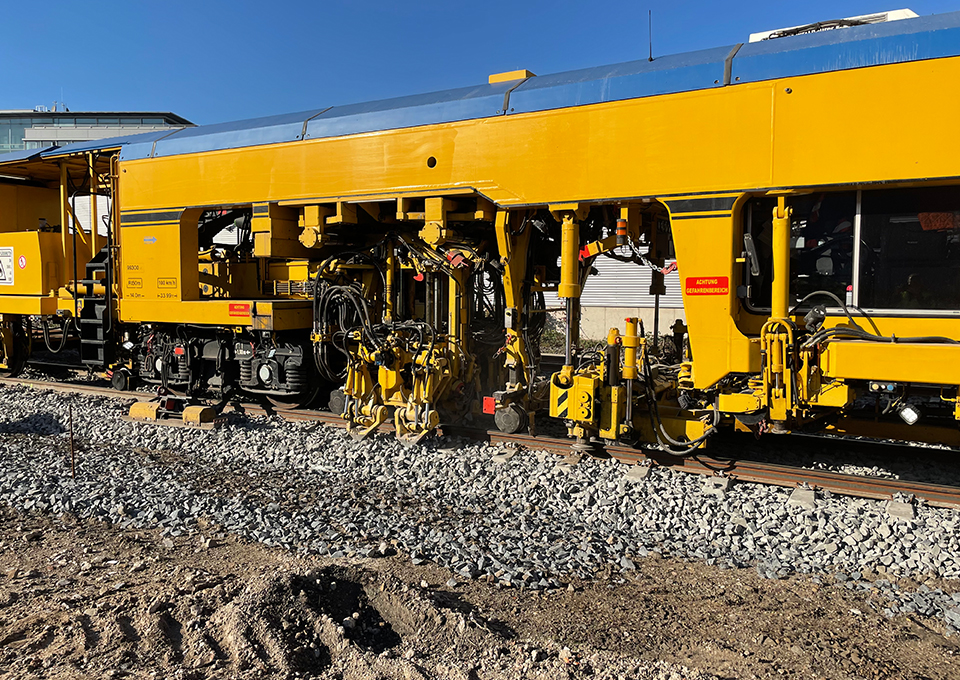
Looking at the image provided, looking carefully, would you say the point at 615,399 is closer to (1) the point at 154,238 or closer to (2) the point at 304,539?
(2) the point at 304,539

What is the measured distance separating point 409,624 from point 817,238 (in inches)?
164

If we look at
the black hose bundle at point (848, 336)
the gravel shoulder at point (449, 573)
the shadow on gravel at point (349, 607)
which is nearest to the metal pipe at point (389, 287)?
the gravel shoulder at point (449, 573)

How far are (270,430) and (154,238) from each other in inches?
119

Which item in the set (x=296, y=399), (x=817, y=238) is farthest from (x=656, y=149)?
(x=296, y=399)

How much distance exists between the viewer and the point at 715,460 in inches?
250

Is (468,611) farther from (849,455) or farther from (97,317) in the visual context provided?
(97,317)

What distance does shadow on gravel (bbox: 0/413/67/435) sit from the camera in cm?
846

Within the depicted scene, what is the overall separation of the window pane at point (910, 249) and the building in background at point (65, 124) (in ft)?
136

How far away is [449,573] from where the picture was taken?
4430 mm

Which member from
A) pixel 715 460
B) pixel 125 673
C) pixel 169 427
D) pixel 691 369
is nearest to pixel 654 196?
pixel 691 369

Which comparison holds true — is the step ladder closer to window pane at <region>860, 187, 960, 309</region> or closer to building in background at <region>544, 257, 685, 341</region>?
window pane at <region>860, 187, 960, 309</region>

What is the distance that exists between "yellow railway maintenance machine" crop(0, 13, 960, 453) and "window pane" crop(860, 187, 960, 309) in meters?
0.02

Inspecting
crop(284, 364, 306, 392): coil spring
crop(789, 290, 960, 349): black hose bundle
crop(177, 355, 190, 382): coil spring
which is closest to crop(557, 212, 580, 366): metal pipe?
crop(789, 290, 960, 349): black hose bundle

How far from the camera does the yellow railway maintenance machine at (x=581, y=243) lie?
5160 millimetres
